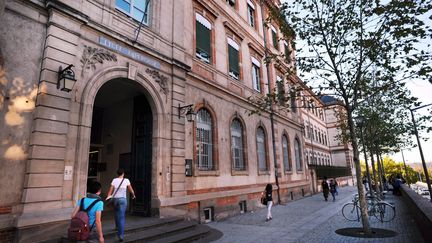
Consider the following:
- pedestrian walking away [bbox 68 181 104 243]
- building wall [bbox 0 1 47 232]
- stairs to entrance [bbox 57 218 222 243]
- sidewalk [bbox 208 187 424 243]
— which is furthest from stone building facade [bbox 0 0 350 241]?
pedestrian walking away [bbox 68 181 104 243]

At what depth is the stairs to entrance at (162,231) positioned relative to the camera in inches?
260

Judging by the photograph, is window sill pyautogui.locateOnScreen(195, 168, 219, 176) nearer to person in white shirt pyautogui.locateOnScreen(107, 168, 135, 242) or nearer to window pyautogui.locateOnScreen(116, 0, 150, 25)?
person in white shirt pyautogui.locateOnScreen(107, 168, 135, 242)

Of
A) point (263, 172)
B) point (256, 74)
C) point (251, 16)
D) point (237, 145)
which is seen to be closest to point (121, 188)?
point (237, 145)

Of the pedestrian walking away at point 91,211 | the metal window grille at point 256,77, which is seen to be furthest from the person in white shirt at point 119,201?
the metal window grille at point 256,77

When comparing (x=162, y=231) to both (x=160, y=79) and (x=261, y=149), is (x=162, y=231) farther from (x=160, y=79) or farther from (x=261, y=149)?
(x=261, y=149)

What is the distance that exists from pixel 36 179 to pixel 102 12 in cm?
516

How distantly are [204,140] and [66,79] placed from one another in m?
6.46

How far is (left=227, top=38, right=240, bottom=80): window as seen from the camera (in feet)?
48.3

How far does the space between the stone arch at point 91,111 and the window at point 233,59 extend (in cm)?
615

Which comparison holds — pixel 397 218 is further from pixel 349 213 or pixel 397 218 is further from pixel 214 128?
pixel 214 128

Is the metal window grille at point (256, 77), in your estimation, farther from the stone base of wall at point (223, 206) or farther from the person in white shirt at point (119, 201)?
the person in white shirt at point (119, 201)

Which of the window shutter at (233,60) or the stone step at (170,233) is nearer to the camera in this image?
the stone step at (170,233)

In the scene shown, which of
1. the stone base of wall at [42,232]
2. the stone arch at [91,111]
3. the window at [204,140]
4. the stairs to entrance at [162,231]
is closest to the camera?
the stone base of wall at [42,232]

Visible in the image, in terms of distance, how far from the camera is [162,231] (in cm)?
734
